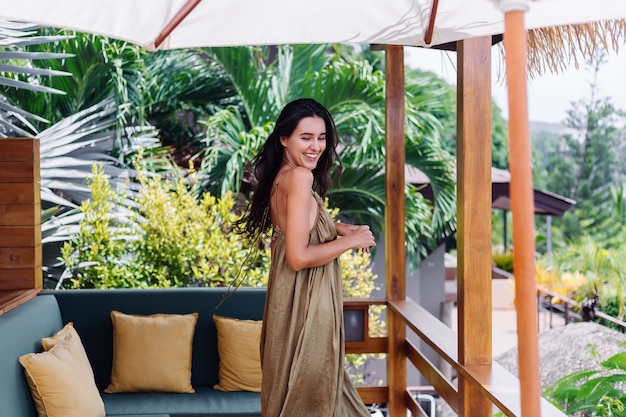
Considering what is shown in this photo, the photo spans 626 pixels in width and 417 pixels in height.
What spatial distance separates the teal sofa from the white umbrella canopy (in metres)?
1.55

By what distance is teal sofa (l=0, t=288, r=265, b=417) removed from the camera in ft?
11.8

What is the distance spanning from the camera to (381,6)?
2.60 m

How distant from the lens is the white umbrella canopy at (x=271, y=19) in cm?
236

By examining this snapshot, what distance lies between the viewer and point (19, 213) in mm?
3924

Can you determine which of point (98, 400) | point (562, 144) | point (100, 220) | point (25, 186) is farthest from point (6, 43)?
point (562, 144)

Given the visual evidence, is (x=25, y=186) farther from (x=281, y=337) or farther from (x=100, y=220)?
(x=281, y=337)

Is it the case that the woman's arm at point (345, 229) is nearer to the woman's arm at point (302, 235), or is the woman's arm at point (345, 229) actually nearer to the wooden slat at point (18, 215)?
the woman's arm at point (302, 235)

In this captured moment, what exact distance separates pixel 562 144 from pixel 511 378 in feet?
76.2

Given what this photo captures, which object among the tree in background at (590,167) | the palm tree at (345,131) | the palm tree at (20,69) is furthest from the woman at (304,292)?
the tree in background at (590,167)

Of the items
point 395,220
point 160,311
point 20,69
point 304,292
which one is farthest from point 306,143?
point 20,69

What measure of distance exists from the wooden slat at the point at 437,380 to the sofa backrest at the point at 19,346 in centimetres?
164

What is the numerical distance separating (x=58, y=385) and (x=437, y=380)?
157cm

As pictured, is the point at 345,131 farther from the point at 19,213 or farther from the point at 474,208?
the point at 474,208

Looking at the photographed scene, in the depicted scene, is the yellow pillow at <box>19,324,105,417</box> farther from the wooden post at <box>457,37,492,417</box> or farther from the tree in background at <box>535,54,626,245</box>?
the tree in background at <box>535,54,626,245</box>
